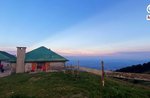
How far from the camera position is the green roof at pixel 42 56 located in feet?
161

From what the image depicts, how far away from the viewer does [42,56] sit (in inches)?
1986

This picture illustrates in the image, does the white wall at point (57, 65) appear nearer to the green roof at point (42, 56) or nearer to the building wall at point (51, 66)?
the building wall at point (51, 66)

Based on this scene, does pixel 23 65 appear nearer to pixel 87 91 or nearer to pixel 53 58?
pixel 53 58

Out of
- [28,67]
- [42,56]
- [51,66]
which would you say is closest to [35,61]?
[28,67]

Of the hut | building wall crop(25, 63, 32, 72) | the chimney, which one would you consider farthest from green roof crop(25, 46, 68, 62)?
the chimney

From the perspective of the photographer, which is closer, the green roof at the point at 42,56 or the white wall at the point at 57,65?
the green roof at the point at 42,56

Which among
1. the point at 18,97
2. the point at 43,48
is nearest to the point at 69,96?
the point at 18,97

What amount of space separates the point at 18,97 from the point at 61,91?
369 cm

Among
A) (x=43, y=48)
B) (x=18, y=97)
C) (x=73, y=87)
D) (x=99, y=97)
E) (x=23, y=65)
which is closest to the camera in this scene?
(x=99, y=97)

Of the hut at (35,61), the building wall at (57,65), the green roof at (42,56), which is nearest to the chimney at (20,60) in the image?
the hut at (35,61)

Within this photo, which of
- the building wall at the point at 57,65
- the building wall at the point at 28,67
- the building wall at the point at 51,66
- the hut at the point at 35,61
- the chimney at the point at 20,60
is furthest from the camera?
the building wall at the point at 57,65

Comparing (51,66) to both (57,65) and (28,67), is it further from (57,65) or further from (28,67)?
(28,67)

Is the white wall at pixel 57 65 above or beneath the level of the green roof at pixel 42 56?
beneath

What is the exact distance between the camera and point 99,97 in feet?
59.9
